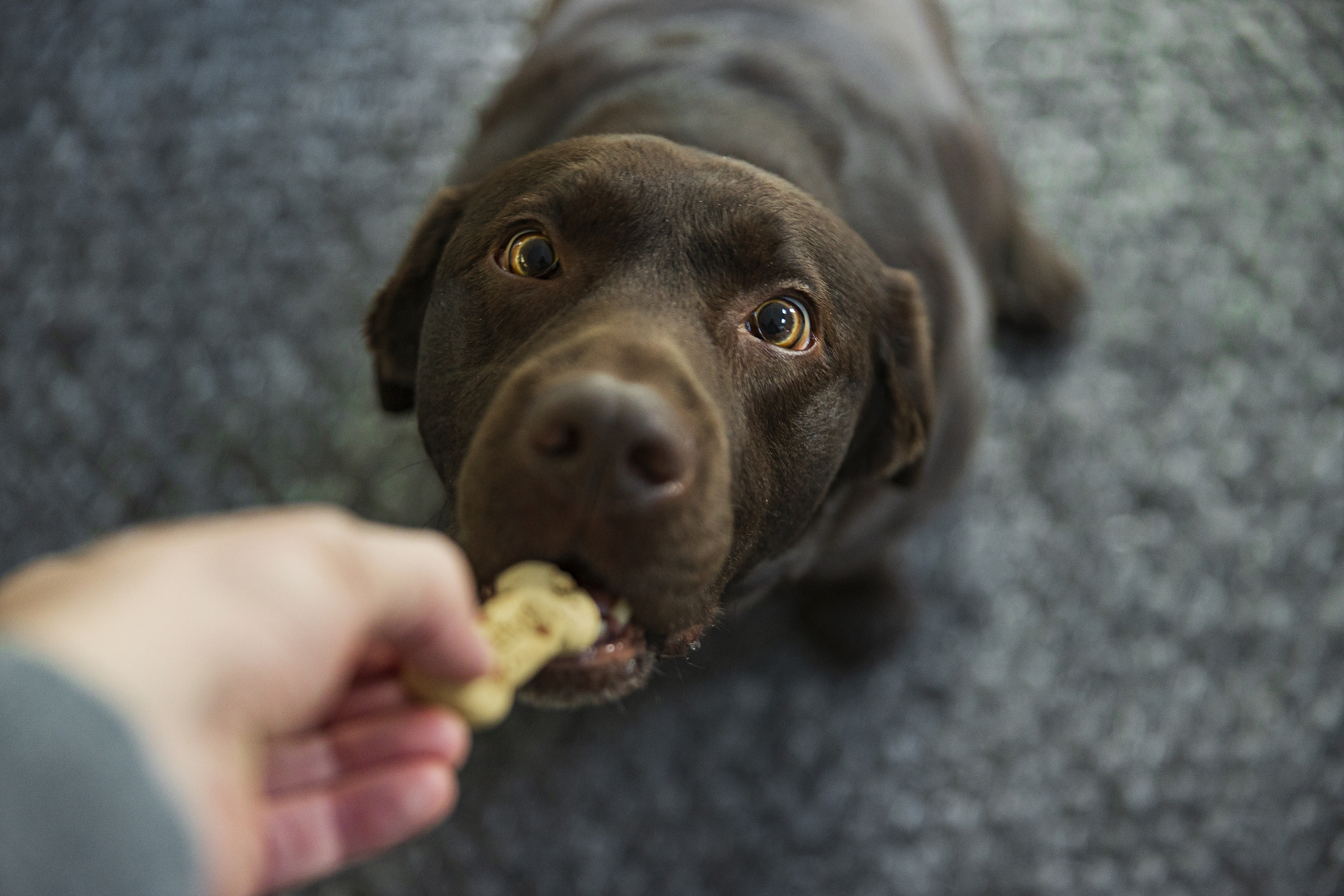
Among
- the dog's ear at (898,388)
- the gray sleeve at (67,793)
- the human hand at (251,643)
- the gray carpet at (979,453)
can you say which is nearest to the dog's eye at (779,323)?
the dog's ear at (898,388)

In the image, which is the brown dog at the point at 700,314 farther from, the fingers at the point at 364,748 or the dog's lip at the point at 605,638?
the fingers at the point at 364,748

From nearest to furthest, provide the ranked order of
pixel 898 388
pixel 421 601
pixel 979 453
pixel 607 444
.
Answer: pixel 421 601, pixel 607 444, pixel 898 388, pixel 979 453

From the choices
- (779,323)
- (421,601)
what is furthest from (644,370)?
(421,601)

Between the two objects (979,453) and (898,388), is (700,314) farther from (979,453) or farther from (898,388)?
(979,453)

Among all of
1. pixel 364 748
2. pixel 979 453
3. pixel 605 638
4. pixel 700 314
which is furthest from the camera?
pixel 979 453

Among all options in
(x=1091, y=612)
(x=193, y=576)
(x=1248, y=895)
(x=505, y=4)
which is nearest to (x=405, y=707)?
(x=193, y=576)

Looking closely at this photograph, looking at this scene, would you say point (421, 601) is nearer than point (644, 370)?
Yes
